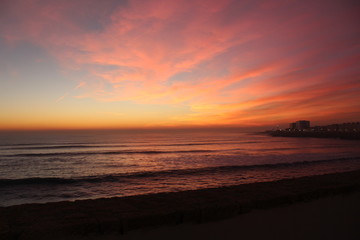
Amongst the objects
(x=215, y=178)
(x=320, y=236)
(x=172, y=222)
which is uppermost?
(x=172, y=222)

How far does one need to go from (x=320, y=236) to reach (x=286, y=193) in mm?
1252

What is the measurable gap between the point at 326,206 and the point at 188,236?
3.14m

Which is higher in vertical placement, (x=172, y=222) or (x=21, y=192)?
(x=172, y=222)

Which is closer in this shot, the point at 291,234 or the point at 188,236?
the point at 188,236

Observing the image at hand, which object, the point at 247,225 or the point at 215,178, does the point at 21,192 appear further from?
the point at 247,225

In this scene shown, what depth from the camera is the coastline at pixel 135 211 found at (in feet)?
9.91

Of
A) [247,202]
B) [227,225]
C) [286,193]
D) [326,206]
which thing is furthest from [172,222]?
[326,206]

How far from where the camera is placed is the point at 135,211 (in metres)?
3.54

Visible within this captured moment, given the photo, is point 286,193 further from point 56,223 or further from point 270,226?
point 56,223

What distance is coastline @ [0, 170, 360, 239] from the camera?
3.02 metres

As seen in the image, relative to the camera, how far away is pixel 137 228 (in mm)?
3270

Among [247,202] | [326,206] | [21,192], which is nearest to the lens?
[247,202]

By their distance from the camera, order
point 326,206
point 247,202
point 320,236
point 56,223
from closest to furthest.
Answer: point 56,223
point 320,236
point 247,202
point 326,206

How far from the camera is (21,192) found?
11391 mm
